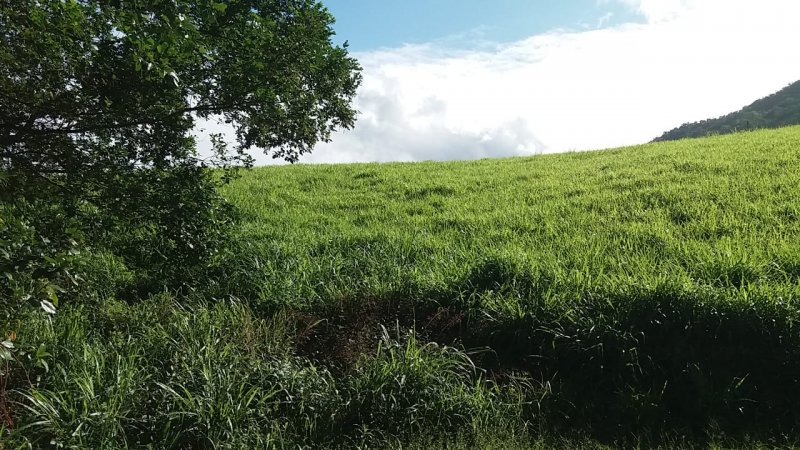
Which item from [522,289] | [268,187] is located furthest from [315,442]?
[268,187]

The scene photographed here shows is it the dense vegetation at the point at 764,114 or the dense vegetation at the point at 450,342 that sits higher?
the dense vegetation at the point at 764,114

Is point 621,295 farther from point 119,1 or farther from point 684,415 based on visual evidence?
point 119,1

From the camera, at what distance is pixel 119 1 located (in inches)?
170

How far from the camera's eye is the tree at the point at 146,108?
14.0 ft

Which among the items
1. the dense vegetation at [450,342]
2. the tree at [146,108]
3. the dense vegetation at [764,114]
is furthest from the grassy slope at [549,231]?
the dense vegetation at [764,114]

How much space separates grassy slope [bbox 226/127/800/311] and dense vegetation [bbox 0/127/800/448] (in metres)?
0.04

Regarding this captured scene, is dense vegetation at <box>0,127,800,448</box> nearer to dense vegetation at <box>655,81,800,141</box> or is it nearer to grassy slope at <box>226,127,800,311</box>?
grassy slope at <box>226,127,800,311</box>

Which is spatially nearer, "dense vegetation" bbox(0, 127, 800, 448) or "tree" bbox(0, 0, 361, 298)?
"dense vegetation" bbox(0, 127, 800, 448)

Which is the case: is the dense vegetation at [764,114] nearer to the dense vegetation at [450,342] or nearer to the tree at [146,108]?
the dense vegetation at [450,342]

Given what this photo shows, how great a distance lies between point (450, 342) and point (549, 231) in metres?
3.03

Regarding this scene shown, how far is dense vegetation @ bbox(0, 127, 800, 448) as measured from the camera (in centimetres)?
358

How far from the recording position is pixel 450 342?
15.7ft

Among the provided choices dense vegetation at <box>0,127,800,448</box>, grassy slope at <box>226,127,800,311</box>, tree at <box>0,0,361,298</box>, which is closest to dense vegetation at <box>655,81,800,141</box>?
grassy slope at <box>226,127,800,311</box>

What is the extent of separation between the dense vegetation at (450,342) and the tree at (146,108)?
82 cm
